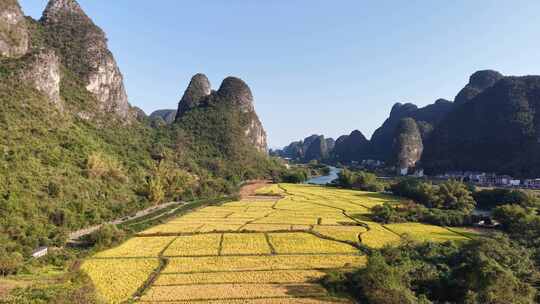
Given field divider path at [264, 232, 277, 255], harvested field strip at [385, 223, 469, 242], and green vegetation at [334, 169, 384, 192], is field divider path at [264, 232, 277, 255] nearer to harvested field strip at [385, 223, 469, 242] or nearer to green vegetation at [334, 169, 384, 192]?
harvested field strip at [385, 223, 469, 242]

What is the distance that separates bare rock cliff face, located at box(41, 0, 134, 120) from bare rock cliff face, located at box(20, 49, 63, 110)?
11801mm

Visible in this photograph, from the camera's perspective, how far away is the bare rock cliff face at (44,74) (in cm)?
4541

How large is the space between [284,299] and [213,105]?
82.1m

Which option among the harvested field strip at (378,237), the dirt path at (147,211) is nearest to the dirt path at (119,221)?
the dirt path at (147,211)

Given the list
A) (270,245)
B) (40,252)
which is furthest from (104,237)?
(270,245)

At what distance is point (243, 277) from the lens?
813 inches

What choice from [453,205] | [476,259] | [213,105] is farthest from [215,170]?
[476,259]

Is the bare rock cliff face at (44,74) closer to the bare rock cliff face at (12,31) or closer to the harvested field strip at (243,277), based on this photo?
the bare rock cliff face at (12,31)

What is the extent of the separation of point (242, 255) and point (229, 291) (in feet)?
21.0

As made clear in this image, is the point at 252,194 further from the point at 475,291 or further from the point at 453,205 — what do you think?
the point at 475,291

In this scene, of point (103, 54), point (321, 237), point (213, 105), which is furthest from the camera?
point (213, 105)

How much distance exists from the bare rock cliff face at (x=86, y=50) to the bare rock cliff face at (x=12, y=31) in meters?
10.4

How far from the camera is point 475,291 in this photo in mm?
16922

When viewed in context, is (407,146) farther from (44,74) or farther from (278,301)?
(278,301)
